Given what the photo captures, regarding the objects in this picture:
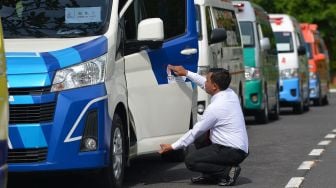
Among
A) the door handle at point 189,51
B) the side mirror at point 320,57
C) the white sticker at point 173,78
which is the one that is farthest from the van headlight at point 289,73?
the white sticker at point 173,78

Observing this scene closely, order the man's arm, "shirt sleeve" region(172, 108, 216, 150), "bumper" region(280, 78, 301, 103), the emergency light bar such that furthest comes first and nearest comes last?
1. the emergency light bar
2. "bumper" region(280, 78, 301, 103)
3. the man's arm
4. "shirt sleeve" region(172, 108, 216, 150)

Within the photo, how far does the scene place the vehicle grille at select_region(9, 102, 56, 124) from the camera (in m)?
8.48

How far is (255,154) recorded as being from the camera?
13617 millimetres

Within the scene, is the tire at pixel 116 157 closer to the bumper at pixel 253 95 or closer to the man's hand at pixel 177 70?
the man's hand at pixel 177 70

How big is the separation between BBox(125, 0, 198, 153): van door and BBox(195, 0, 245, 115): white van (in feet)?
10.5

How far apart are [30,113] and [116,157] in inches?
44.9

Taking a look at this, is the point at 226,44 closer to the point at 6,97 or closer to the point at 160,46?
the point at 160,46

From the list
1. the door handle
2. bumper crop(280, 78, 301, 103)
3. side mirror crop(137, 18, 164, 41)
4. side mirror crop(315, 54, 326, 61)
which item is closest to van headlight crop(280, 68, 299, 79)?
bumper crop(280, 78, 301, 103)

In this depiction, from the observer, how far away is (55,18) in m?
9.53

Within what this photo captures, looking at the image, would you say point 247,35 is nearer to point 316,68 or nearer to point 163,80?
point 316,68

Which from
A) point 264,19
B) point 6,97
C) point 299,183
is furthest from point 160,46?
point 264,19

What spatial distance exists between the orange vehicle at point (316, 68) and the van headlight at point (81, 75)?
67.2 ft

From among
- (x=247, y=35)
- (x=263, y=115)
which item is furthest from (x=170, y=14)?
(x=263, y=115)

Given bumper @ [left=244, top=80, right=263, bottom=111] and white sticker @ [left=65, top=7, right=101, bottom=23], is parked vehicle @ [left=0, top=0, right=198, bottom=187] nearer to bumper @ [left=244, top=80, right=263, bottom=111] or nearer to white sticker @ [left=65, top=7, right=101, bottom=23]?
white sticker @ [left=65, top=7, right=101, bottom=23]
